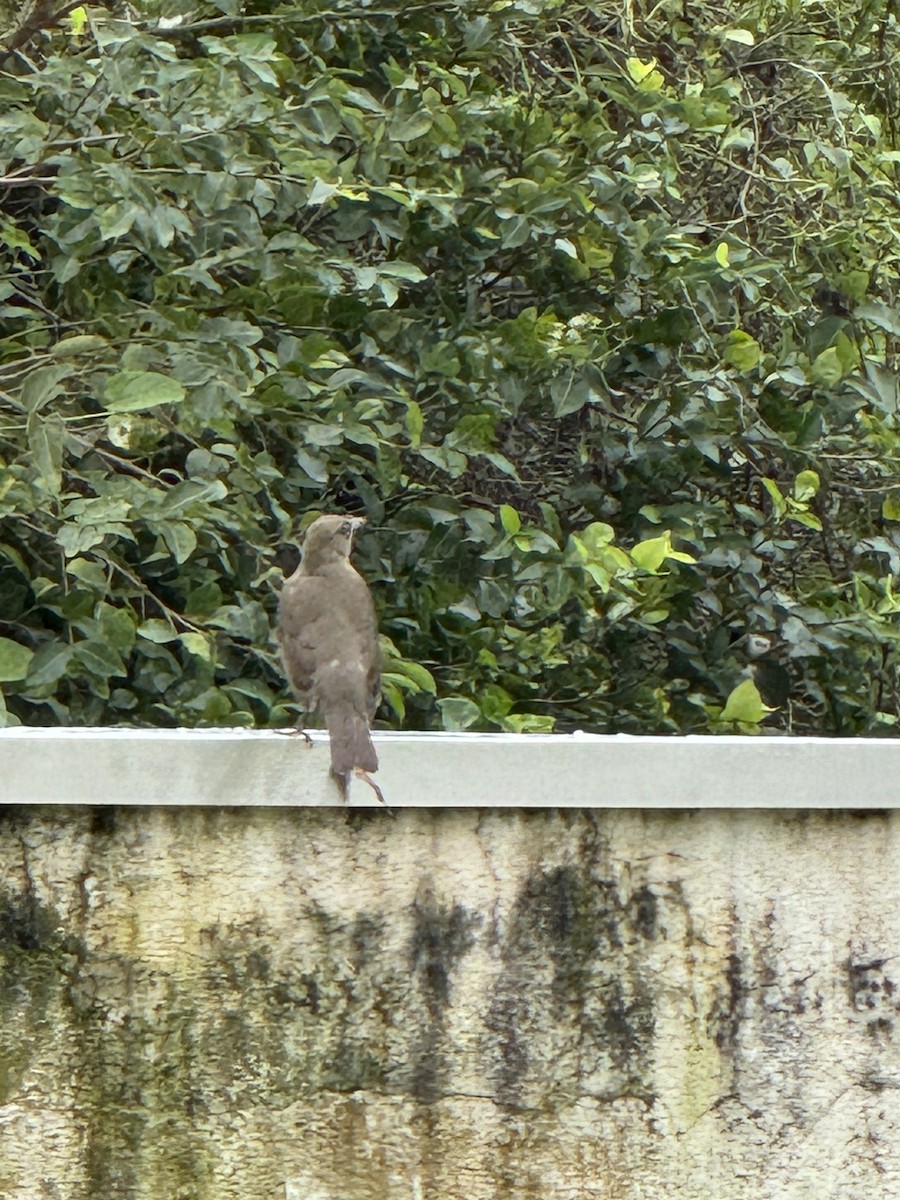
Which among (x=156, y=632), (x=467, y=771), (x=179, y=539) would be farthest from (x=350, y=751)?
(x=156, y=632)

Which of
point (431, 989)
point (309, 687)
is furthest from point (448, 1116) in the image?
point (309, 687)

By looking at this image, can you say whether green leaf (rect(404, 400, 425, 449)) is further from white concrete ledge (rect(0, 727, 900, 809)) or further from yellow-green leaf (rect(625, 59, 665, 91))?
white concrete ledge (rect(0, 727, 900, 809))

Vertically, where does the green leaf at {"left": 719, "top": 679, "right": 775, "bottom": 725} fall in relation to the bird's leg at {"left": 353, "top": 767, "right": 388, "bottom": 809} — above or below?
above

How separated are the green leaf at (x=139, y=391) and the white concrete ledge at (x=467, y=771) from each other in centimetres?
87

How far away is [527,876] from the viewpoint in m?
3.19

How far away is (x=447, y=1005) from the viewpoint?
3141mm

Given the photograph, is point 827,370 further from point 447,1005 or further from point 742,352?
point 447,1005

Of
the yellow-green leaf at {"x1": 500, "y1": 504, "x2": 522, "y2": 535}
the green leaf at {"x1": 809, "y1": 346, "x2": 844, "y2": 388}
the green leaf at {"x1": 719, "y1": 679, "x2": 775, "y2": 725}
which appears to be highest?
the green leaf at {"x1": 809, "y1": 346, "x2": 844, "y2": 388}

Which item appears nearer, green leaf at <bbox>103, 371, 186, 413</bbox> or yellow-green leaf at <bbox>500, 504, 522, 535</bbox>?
green leaf at <bbox>103, 371, 186, 413</bbox>

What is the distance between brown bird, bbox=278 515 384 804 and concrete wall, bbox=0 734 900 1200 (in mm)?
422

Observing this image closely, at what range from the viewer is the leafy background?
Answer: 14.3 feet

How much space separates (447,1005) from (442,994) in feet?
0.06

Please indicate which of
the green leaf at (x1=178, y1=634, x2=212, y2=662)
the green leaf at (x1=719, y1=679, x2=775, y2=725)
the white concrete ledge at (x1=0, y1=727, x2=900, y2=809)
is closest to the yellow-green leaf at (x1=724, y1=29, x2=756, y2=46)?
the green leaf at (x1=719, y1=679, x2=775, y2=725)

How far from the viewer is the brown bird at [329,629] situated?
3750 millimetres
